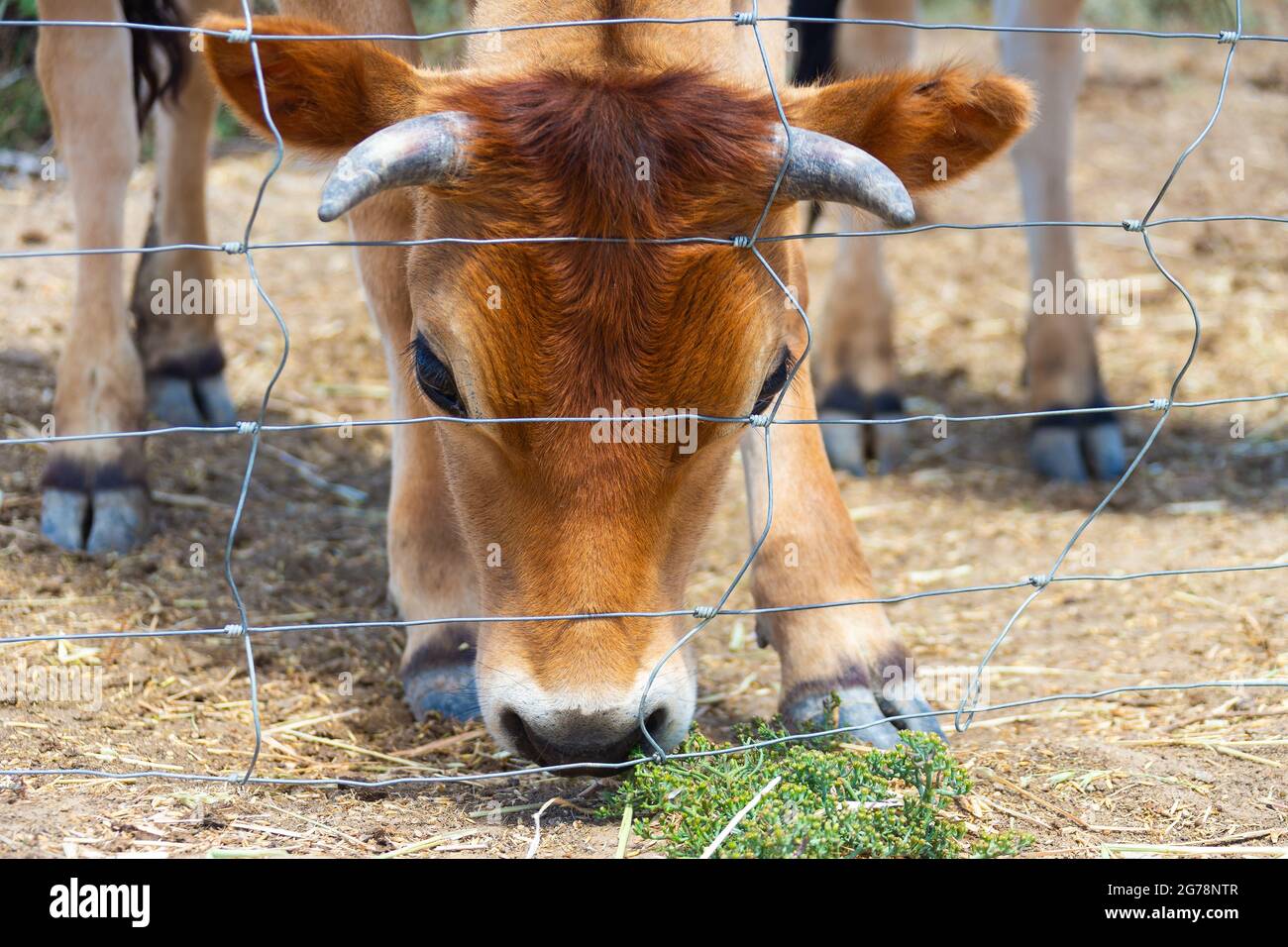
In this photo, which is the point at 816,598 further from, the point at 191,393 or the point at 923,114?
the point at 191,393

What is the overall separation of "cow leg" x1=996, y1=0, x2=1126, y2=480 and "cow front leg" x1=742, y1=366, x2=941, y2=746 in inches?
82.8

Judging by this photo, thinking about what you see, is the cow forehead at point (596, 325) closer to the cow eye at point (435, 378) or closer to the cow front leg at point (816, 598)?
the cow eye at point (435, 378)

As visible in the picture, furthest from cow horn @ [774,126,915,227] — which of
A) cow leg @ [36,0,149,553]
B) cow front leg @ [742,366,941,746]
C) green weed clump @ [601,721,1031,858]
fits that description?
cow leg @ [36,0,149,553]

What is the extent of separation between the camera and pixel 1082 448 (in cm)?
520

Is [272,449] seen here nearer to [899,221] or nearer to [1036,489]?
[1036,489]

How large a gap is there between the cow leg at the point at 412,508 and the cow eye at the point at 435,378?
534mm

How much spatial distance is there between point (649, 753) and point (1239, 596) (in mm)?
2228

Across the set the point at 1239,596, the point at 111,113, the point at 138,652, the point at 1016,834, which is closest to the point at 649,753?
the point at 1016,834

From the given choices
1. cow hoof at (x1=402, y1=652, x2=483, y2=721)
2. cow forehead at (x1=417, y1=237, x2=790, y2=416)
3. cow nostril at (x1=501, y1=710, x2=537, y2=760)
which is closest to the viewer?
cow forehead at (x1=417, y1=237, x2=790, y2=416)

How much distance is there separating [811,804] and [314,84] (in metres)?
1.59

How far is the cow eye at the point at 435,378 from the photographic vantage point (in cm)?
266

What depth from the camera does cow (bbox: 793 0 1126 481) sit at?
5156 millimetres

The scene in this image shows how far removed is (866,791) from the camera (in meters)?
2.57

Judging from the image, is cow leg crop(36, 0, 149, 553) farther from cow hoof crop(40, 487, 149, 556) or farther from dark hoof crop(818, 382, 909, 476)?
dark hoof crop(818, 382, 909, 476)
